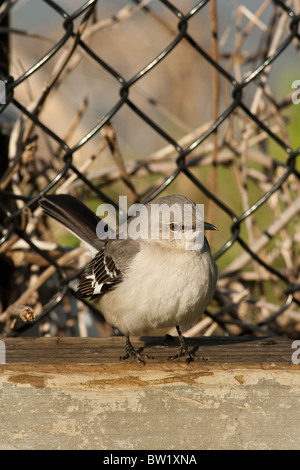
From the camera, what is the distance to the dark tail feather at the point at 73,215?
3395 millimetres

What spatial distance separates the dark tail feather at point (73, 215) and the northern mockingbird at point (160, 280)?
1.21ft

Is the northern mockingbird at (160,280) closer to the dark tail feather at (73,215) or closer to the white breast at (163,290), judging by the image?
the white breast at (163,290)

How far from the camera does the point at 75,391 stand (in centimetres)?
238

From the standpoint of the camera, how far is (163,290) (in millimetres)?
2730

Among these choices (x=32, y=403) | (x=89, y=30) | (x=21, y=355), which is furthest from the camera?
(x=89, y=30)

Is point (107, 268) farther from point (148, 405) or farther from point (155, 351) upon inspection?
point (148, 405)

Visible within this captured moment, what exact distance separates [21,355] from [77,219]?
102 cm

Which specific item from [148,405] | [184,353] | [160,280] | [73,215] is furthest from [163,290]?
[73,215]

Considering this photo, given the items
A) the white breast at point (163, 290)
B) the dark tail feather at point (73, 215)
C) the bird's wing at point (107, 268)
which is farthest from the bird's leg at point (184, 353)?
the dark tail feather at point (73, 215)

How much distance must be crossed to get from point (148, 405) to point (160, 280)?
1.76 ft

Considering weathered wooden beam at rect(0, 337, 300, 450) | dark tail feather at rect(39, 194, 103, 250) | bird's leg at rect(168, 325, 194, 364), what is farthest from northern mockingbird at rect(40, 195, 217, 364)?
dark tail feather at rect(39, 194, 103, 250)

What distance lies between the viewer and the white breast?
2.73 m

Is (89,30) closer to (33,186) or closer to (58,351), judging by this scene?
(33,186)

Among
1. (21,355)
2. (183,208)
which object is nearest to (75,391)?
(21,355)
